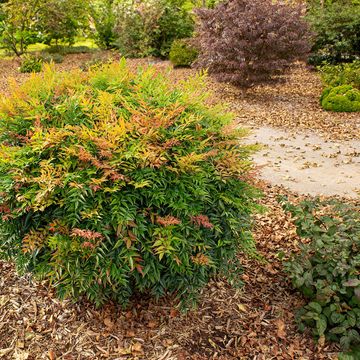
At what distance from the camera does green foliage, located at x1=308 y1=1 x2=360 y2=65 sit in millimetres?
10898

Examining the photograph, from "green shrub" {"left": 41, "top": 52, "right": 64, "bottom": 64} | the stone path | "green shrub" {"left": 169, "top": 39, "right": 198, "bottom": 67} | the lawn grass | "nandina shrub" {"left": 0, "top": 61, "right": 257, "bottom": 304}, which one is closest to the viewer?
"nandina shrub" {"left": 0, "top": 61, "right": 257, "bottom": 304}

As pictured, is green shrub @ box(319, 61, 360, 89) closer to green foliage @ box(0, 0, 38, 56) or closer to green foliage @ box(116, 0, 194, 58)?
green foliage @ box(116, 0, 194, 58)

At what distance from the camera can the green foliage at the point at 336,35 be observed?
1090cm

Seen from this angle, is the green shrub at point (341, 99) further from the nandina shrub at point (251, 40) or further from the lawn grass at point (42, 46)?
the lawn grass at point (42, 46)

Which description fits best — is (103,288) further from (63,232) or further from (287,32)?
(287,32)

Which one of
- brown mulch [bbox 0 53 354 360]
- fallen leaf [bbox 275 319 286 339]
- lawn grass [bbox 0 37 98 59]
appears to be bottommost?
fallen leaf [bbox 275 319 286 339]

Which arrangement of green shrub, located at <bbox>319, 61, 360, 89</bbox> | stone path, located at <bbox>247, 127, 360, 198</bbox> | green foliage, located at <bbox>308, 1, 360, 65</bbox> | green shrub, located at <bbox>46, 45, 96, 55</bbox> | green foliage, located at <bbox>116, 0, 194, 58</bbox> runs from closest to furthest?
stone path, located at <bbox>247, 127, 360, 198</bbox> → green shrub, located at <bbox>319, 61, 360, 89</bbox> → green foliage, located at <bbox>308, 1, 360, 65</bbox> → green foliage, located at <bbox>116, 0, 194, 58</bbox> → green shrub, located at <bbox>46, 45, 96, 55</bbox>

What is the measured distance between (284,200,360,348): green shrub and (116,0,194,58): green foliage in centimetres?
1088

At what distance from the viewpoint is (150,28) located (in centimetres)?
1269

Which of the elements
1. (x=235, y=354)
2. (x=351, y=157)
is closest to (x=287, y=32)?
(x=351, y=157)

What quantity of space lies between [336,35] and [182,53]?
3978 millimetres

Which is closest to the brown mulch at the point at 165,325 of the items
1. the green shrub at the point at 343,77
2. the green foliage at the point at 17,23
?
the green shrub at the point at 343,77

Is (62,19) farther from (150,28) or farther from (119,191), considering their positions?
(119,191)

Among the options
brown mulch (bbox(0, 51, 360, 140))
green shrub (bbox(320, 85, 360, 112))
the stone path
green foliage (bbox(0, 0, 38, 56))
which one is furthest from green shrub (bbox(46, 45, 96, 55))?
the stone path
